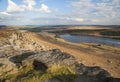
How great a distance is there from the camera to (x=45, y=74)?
1070 centimetres

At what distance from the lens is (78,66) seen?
12.0 m

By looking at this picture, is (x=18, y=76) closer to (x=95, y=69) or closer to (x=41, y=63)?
(x=41, y=63)

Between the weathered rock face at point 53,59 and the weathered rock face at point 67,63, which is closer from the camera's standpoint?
the weathered rock face at point 67,63

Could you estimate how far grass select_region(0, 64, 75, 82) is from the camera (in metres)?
10.4

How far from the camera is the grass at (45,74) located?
34.2 feet

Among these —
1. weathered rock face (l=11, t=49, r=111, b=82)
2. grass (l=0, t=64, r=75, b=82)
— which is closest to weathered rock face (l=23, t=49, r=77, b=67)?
weathered rock face (l=11, t=49, r=111, b=82)

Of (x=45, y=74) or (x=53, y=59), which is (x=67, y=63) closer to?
(x=53, y=59)

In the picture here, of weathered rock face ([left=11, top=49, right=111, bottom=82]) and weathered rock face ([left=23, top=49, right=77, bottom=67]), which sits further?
weathered rock face ([left=23, top=49, right=77, bottom=67])

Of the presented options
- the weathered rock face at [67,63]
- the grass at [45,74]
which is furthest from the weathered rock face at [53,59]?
the grass at [45,74]

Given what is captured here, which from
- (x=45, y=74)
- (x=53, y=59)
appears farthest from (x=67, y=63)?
(x=45, y=74)

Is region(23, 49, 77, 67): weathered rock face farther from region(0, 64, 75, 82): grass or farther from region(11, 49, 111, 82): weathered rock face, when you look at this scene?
region(0, 64, 75, 82): grass

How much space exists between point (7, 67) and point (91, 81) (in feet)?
15.4

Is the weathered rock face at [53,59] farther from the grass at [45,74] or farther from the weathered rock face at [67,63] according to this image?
the grass at [45,74]

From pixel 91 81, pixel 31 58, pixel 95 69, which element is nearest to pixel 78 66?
pixel 95 69
